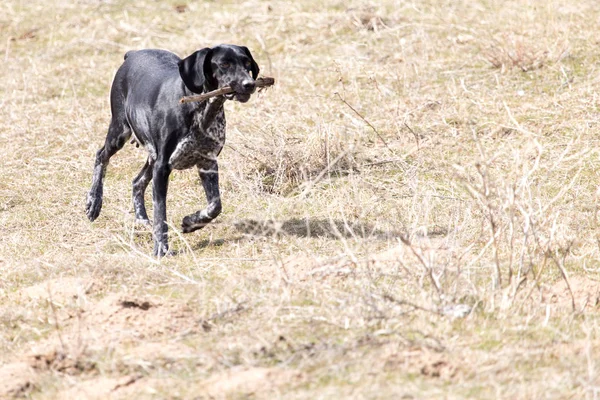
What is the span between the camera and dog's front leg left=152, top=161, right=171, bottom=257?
253 inches

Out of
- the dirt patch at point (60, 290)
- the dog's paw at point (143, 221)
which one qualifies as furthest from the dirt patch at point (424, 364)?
the dog's paw at point (143, 221)

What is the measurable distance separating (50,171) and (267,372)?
4.82 metres

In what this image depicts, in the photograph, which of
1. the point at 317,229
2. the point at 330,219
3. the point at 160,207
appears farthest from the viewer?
the point at 317,229

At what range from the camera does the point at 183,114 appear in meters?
6.39

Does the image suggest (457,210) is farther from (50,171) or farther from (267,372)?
(50,171)

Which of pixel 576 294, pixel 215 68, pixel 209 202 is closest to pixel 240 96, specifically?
pixel 215 68

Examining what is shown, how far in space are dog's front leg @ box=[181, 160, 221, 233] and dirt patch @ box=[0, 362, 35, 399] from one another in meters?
2.26

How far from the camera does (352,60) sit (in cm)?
1011

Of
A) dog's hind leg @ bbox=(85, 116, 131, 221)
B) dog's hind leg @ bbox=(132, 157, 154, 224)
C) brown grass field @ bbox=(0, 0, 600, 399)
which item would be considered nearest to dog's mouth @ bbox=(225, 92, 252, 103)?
brown grass field @ bbox=(0, 0, 600, 399)

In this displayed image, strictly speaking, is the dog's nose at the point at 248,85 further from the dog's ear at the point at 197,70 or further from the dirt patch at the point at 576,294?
the dirt patch at the point at 576,294

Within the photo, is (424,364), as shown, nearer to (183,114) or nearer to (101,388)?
(101,388)

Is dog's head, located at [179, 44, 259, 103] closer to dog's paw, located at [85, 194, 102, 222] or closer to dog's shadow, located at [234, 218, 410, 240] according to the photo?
dog's shadow, located at [234, 218, 410, 240]

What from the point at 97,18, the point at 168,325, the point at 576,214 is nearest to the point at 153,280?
the point at 168,325

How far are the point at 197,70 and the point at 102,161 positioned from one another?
1588 millimetres
